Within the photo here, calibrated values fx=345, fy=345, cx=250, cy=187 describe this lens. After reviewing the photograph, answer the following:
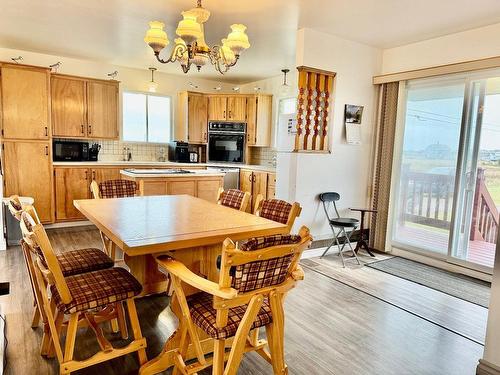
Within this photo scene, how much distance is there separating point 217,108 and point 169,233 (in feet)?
16.4

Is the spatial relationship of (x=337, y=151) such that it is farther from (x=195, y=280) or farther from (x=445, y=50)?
(x=195, y=280)

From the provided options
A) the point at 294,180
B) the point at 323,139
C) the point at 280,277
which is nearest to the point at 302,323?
the point at 280,277

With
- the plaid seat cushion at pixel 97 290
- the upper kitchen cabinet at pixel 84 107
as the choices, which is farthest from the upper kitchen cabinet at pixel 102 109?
the plaid seat cushion at pixel 97 290

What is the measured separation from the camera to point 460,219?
12.5 ft

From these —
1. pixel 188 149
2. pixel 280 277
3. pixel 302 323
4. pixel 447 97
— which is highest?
pixel 447 97

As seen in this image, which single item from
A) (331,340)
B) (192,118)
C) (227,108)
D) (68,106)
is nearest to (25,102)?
(68,106)

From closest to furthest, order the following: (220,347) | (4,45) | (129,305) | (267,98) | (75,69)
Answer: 1. (220,347)
2. (129,305)
3. (4,45)
4. (75,69)
5. (267,98)

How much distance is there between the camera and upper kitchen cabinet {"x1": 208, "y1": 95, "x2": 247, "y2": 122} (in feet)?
21.3

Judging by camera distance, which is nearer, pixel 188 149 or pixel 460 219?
pixel 460 219

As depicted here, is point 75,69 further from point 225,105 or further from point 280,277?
point 280,277

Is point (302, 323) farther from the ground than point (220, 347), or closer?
closer

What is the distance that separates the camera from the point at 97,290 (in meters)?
1.83

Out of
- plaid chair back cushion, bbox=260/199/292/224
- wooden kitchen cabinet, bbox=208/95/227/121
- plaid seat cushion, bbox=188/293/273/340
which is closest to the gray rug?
plaid chair back cushion, bbox=260/199/292/224

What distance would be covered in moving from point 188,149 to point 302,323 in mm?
4659
